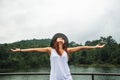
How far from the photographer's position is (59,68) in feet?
12.3

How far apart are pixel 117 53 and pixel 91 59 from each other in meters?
8.99

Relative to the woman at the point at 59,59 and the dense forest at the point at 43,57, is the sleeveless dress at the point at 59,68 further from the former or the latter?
the dense forest at the point at 43,57

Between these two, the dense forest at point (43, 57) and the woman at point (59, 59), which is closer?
the woman at point (59, 59)

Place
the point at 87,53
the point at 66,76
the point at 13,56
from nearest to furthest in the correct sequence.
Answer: the point at 66,76 < the point at 13,56 < the point at 87,53

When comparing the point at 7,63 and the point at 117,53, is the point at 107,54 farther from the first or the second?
A: the point at 7,63

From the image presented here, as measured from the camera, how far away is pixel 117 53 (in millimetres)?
97875

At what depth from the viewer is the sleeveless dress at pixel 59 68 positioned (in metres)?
3.75

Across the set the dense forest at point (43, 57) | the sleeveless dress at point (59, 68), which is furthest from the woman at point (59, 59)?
the dense forest at point (43, 57)

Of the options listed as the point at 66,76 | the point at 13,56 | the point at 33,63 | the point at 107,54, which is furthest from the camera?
the point at 107,54

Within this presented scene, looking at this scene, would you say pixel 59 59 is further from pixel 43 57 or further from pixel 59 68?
pixel 43 57

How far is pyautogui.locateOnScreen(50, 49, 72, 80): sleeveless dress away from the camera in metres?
3.75

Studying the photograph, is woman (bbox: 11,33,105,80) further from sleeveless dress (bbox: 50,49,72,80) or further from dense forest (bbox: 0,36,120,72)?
dense forest (bbox: 0,36,120,72)

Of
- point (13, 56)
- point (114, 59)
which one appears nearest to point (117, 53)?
point (114, 59)

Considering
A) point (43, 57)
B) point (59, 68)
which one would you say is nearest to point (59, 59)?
point (59, 68)
